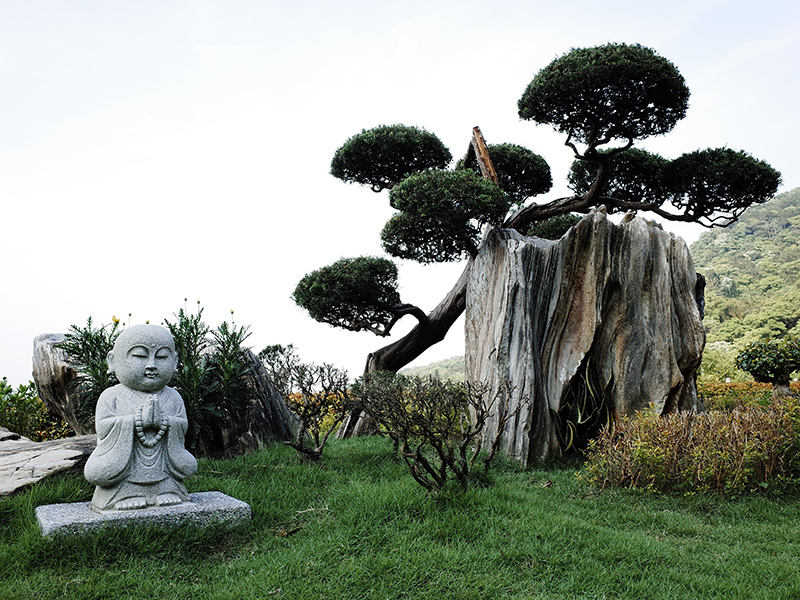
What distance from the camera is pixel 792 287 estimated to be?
95.9ft

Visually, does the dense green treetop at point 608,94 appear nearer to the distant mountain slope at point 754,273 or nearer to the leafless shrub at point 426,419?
the leafless shrub at point 426,419

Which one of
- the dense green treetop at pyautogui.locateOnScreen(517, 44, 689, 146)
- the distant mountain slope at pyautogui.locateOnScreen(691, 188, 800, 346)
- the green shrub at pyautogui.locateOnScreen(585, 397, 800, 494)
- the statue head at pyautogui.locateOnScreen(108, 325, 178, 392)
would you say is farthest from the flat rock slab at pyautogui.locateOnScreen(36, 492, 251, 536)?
the distant mountain slope at pyautogui.locateOnScreen(691, 188, 800, 346)

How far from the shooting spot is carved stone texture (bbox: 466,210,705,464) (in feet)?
24.7

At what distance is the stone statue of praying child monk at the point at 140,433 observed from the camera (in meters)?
4.71

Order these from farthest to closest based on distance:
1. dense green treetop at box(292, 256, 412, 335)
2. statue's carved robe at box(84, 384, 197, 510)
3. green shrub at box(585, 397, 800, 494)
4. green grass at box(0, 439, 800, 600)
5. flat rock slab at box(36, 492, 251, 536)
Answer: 1. dense green treetop at box(292, 256, 412, 335)
2. green shrub at box(585, 397, 800, 494)
3. statue's carved robe at box(84, 384, 197, 510)
4. flat rock slab at box(36, 492, 251, 536)
5. green grass at box(0, 439, 800, 600)

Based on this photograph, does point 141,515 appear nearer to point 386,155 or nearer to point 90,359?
point 90,359

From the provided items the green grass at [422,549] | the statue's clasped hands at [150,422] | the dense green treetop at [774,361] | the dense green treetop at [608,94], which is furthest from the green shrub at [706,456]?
the dense green treetop at [774,361]

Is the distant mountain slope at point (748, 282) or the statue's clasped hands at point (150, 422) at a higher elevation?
the distant mountain slope at point (748, 282)

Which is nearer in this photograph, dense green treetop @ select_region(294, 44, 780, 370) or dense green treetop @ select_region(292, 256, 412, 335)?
dense green treetop @ select_region(294, 44, 780, 370)

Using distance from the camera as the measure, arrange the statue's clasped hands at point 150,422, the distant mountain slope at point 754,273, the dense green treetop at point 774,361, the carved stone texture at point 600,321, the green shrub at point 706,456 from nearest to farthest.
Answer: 1. the statue's clasped hands at point 150,422
2. the green shrub at point 706,456
3. the carved stone texture at point 600,321
4. the dense green treetop at point 774,361
5. the distant mountain slope at point 754,273

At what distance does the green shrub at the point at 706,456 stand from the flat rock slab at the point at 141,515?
3696 mm

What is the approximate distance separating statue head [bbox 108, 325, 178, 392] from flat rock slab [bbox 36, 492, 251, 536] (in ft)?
3.44

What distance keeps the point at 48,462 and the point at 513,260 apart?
5891mm

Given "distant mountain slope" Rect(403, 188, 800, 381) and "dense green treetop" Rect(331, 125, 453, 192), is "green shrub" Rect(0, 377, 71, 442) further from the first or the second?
"distant mountain slope" Rect(403, 188, 800, 381)
